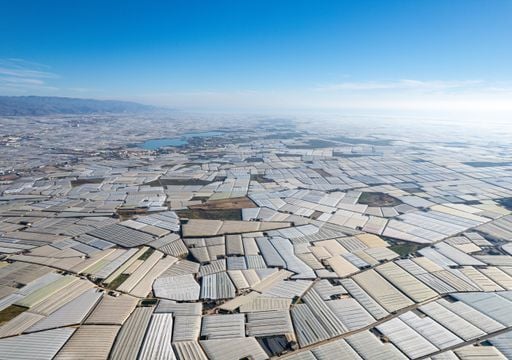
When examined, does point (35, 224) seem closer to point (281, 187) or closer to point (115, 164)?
point (281, 187)

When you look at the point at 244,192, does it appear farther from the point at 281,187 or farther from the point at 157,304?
the point at 157,304

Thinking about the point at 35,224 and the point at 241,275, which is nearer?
the point at 241,275

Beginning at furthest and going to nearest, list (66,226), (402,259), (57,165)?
(57,165) → (66,226) → (402,259)

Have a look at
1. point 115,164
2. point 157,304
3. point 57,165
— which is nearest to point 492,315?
point 157,304

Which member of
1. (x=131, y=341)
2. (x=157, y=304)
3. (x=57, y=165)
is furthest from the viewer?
(x=57, y=165)

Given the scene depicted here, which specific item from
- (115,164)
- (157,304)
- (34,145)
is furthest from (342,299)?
(34,145)

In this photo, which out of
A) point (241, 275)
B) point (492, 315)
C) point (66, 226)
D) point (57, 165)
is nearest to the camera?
point (492, 315)
